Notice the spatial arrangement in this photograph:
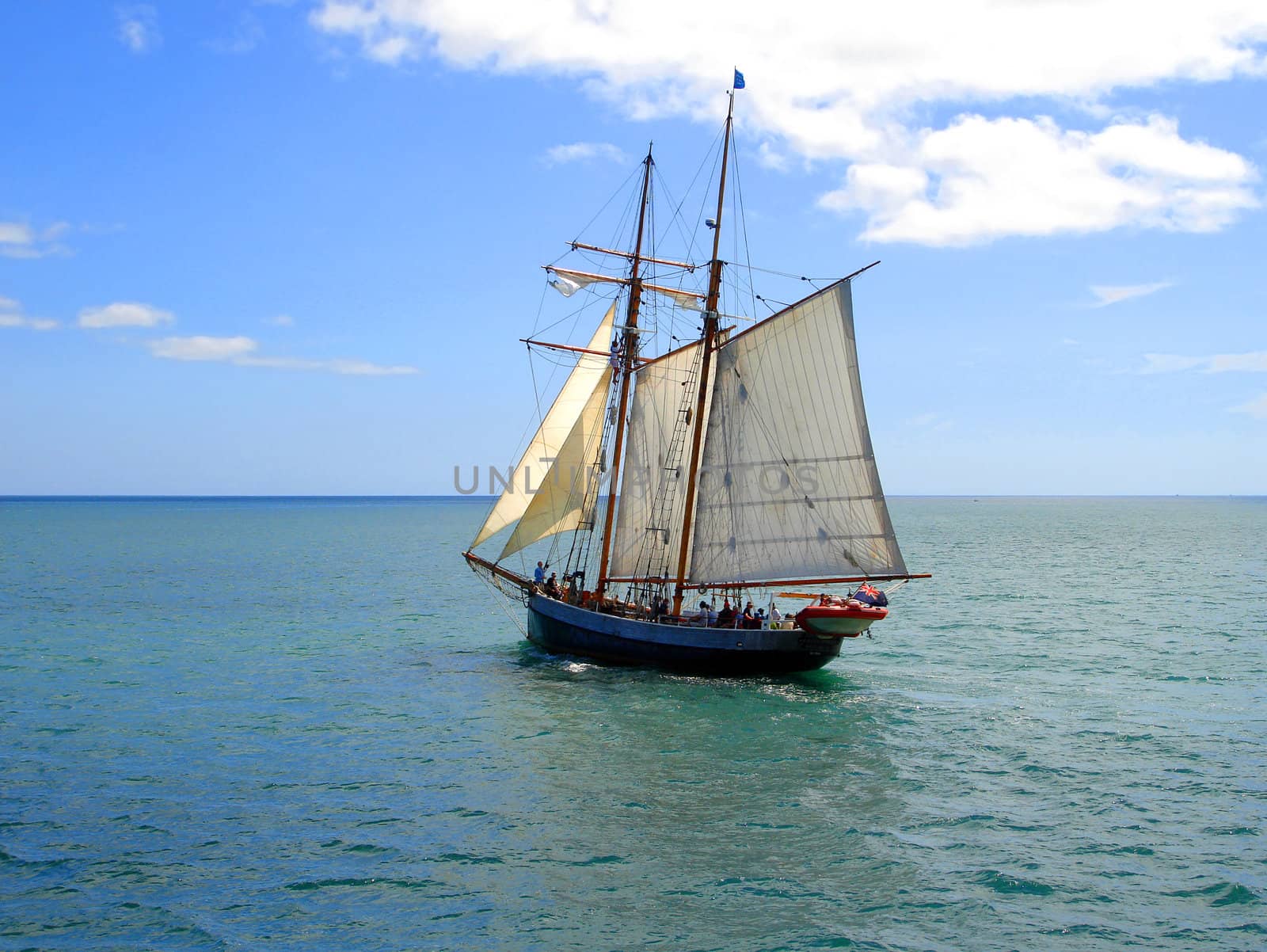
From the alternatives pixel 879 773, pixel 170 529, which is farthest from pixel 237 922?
pixel 170 529

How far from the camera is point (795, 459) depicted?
36.2 metres

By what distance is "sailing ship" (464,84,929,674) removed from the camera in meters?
35.4

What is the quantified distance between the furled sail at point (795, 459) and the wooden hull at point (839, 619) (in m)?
1.95

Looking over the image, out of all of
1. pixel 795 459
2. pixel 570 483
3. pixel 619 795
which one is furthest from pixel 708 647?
pixel 619 795

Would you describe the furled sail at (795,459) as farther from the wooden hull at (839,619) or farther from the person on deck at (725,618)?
the wooden hull at (839,619)

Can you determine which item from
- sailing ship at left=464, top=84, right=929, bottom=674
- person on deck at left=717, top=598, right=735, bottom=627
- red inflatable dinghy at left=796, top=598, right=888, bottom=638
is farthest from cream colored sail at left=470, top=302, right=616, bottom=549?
red inflatable dinghy at left=796, top=598, right=888, bottom=638

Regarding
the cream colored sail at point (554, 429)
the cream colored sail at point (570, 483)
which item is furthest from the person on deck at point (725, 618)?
the cream colored sail at point (554, 429)

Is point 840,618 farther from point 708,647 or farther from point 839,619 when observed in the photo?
point 708,647

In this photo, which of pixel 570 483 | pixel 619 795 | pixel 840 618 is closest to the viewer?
pixel 619 795

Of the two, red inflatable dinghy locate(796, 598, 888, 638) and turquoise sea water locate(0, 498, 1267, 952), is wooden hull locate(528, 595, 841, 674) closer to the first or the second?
red inflatable dinghy locate(796, 598, 888, 638)

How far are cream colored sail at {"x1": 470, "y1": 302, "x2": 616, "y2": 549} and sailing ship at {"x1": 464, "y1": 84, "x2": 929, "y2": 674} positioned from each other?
0.21 feet

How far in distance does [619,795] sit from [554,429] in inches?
836

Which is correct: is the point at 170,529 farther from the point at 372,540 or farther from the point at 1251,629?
the point at 1251,629

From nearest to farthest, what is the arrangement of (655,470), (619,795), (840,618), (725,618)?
1. (619,795)
2. (840,618)
3. (725,618)
4. (655,470)
